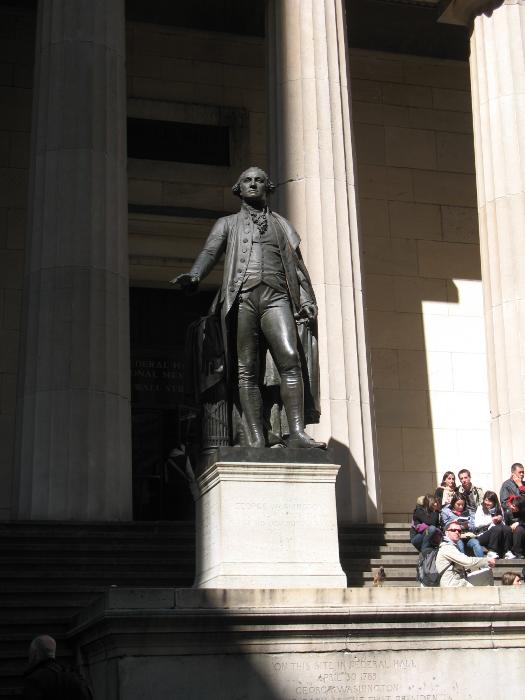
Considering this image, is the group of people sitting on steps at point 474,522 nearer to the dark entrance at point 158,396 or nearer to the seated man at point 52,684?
the seated man at point 52,684

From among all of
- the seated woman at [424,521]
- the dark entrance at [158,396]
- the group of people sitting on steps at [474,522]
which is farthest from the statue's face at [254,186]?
the dark entrance at [158,396]

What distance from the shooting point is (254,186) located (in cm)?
1208

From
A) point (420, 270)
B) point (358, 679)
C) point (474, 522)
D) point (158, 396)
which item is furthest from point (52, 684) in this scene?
point (420, 270)

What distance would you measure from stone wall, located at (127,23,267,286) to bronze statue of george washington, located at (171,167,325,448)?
11.8 meters

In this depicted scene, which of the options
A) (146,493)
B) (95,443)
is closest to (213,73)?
(146,493)

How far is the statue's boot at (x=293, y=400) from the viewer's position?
11359 millimetres

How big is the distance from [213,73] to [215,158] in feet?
6.12

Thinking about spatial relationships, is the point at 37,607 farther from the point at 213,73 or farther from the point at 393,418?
the point at 213,73

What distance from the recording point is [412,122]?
26016 mm

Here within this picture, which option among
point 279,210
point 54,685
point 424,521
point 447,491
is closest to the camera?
point 54,685

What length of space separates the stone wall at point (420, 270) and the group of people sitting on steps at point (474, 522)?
550 cm

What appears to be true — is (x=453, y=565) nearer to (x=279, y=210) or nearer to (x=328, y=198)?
(x=328, y=198)

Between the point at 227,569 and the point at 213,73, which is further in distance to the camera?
the point at 213,73

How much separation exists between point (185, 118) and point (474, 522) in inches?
443
